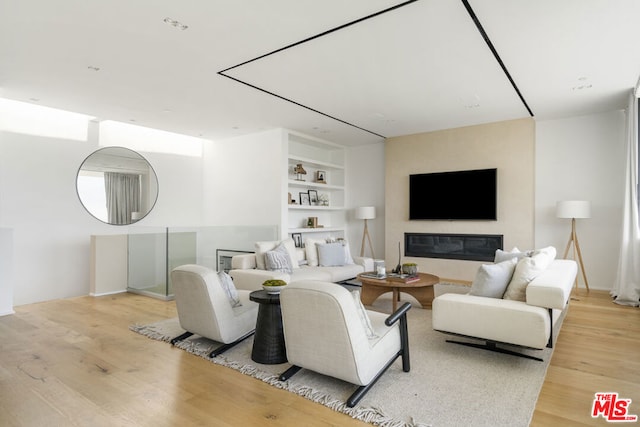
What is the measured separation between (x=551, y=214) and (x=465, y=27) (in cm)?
401

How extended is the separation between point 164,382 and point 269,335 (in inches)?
31.5

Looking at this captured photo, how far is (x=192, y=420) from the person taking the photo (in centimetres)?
208

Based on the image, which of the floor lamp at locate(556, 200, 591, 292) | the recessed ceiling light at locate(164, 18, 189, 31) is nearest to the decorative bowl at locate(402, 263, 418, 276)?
the floor lamp at locate(556, 200, 591, 292)

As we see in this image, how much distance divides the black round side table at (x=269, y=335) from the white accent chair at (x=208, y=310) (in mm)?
303

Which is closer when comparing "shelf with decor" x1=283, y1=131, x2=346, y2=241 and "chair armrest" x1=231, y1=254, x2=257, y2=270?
"chair armrest" x1=231, y1=254, x2=257, y2=270

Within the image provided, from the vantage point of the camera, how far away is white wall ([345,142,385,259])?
7707mm

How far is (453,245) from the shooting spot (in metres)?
6.56

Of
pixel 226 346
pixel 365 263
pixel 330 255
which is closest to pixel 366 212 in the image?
pixel 365 263

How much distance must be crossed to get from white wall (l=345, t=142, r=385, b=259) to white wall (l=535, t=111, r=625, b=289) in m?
2.90

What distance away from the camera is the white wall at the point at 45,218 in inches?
195

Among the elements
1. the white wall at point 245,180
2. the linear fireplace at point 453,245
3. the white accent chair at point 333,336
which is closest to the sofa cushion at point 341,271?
the white wall at point 245,180

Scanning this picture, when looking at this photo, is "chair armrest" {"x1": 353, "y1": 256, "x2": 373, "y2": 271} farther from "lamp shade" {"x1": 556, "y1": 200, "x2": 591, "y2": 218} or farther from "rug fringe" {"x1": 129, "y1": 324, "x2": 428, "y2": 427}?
"rug fringe" {"x1": 129, "y1": 324, "x2": 428, "y2": 427}

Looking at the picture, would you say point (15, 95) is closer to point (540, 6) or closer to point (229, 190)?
point (229, 190)

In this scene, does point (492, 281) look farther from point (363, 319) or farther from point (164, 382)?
point (164, 382)
